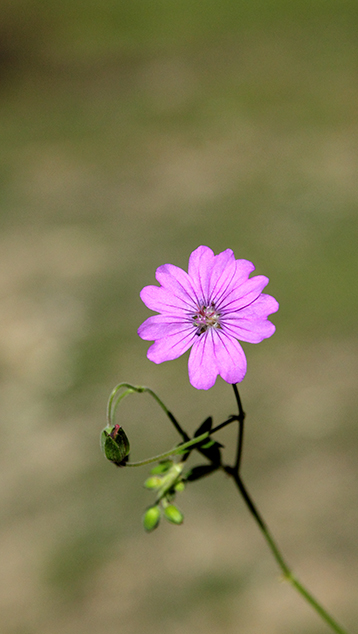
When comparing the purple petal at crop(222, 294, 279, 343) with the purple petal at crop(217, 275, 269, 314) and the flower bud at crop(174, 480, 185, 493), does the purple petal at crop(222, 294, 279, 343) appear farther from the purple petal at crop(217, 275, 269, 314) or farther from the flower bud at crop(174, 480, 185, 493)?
the flower bud at crop(174, 480, 185, 493)

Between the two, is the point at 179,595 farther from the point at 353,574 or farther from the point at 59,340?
the point at 59,340

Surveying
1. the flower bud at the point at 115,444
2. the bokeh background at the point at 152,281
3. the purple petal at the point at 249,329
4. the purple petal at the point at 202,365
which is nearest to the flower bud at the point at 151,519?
the flower bud at the point at 115,444

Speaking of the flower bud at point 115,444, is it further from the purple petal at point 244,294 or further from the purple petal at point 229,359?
the purple petal at point 244,294

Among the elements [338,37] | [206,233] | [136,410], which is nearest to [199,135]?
[206,233]

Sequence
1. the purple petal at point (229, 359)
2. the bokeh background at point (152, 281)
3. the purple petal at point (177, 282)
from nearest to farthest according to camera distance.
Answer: the purple petal at point (229, 359)
the purple petal at point (177, 282)
the bokeh background at point (152, 281)

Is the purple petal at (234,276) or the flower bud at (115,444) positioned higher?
the purple petal at (234,276)

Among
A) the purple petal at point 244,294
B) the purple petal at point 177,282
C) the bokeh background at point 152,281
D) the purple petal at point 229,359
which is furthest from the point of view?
the bokeh background at point 152,281

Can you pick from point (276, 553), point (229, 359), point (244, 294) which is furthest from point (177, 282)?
point (276, 553)

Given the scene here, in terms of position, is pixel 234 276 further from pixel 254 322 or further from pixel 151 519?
pixel 151 519
